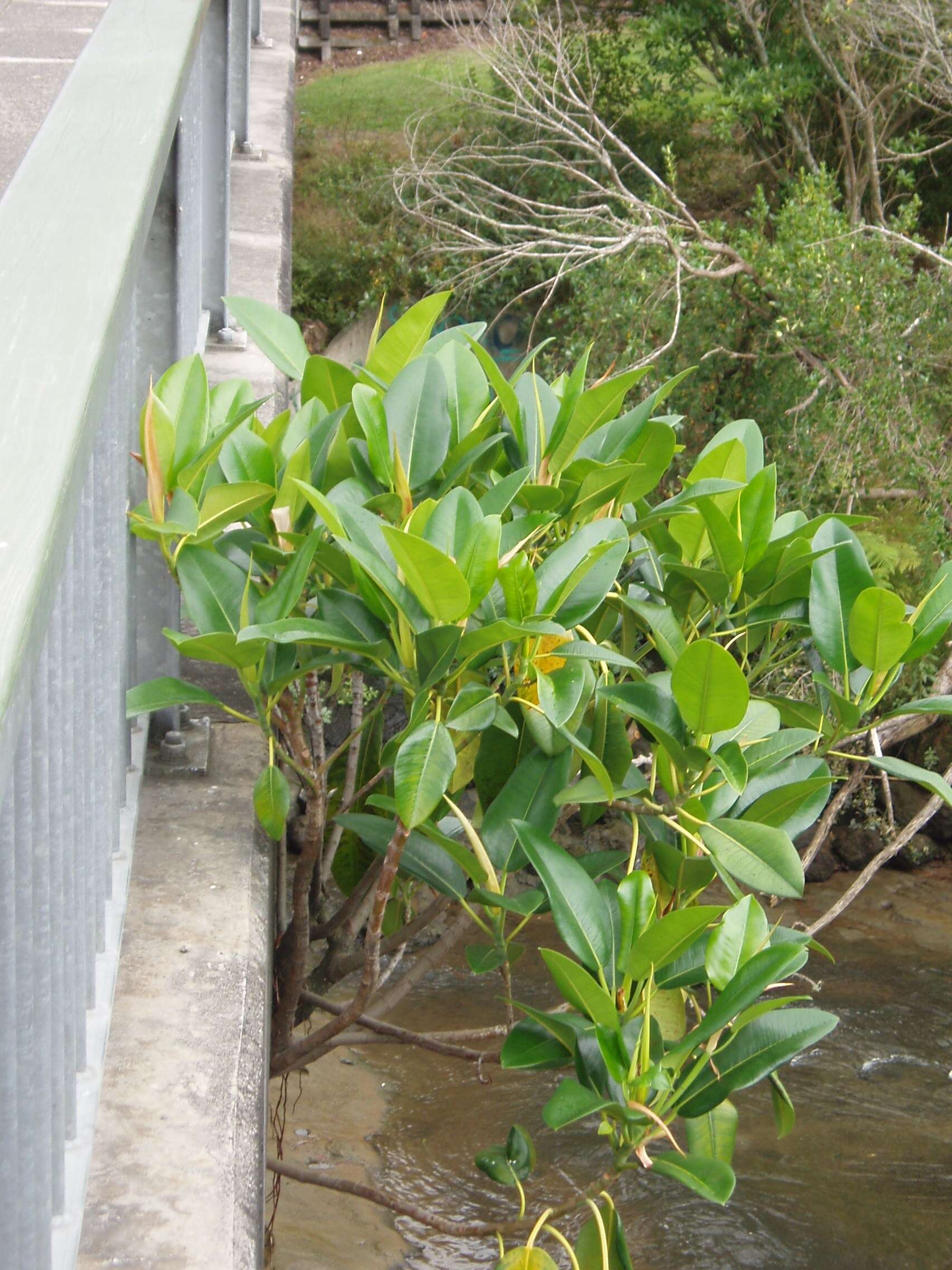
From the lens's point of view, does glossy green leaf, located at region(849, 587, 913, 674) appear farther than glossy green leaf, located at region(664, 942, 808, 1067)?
Yes

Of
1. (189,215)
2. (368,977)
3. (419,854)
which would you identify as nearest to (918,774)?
(419,854)

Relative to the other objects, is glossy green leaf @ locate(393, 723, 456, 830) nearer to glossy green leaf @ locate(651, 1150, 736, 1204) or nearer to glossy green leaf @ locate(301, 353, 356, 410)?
glossy green leaf @ locate(651, 1150, 736, 1204)

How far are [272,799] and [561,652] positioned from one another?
0.48 meters

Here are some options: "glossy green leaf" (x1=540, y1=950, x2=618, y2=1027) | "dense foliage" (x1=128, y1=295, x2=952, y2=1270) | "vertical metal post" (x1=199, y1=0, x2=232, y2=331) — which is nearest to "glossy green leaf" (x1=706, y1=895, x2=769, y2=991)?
"dense foliage" (x1=128, y1=295, x2=952, y2=1270)

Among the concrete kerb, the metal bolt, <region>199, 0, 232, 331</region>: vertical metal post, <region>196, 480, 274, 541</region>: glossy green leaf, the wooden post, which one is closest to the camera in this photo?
the concrete kerb

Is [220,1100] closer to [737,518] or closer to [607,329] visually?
[737,518]

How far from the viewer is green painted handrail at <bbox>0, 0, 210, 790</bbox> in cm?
79

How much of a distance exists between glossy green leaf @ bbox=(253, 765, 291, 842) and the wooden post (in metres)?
18.5

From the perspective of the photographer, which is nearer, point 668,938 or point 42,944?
point 42,944

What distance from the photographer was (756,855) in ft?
5.21

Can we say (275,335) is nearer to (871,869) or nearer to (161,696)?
(161,696)

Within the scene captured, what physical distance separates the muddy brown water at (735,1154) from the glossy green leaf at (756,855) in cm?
364

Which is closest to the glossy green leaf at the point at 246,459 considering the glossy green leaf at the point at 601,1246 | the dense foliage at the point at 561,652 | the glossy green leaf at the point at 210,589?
the dense foliage at the point at 561,652

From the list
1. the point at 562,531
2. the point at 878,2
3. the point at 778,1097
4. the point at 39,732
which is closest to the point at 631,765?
the point at 562,531
